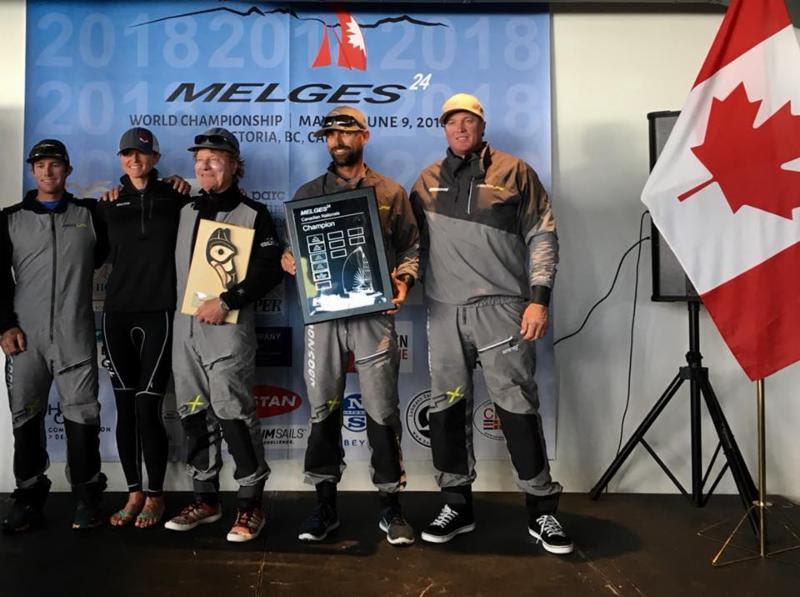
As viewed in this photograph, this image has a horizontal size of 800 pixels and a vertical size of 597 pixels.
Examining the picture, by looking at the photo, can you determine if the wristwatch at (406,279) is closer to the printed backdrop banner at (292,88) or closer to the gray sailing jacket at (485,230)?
the gray sailing jacket at (485,230)

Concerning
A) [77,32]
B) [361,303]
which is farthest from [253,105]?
[361,303]

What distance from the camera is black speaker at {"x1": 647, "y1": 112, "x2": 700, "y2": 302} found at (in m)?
2.79

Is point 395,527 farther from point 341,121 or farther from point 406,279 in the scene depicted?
point 341,121

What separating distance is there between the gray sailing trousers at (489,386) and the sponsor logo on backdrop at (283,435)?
87 centimetres

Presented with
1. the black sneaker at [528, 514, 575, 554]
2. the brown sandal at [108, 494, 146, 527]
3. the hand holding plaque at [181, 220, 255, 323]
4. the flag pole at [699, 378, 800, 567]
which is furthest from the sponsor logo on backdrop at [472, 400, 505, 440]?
the brown sandal at [108, 494, 146, 527]

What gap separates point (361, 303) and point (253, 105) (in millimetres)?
1352

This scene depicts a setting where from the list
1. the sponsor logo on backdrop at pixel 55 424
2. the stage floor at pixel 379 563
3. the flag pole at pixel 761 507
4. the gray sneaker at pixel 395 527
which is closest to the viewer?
the stage floor at pixel 379 563

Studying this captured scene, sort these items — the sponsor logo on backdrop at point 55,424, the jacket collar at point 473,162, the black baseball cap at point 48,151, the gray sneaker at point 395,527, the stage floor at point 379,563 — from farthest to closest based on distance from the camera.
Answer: the sponsor logo on backdrop at point 55,424
the black baseball cap at point 48,151
the jacket collar at point 473,162
the gray sneaker at point 395,527
the stage floor at point 379,563

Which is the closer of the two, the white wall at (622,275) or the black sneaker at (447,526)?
the black sneaker at (447,526)

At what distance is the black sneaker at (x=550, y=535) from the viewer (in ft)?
7.73

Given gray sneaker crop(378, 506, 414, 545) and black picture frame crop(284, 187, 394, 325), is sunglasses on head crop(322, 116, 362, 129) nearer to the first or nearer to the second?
black picture frame crop(284, 187, 394, 325)

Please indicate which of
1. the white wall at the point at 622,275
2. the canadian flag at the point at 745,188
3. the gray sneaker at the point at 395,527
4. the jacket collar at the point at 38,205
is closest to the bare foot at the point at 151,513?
the gray sneaker at the point at 395,527

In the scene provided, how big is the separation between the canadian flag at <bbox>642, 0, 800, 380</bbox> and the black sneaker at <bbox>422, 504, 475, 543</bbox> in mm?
1225

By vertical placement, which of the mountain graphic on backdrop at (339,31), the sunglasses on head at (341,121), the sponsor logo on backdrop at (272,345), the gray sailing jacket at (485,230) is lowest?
the sponsor logo on backdrop at (272,345)
